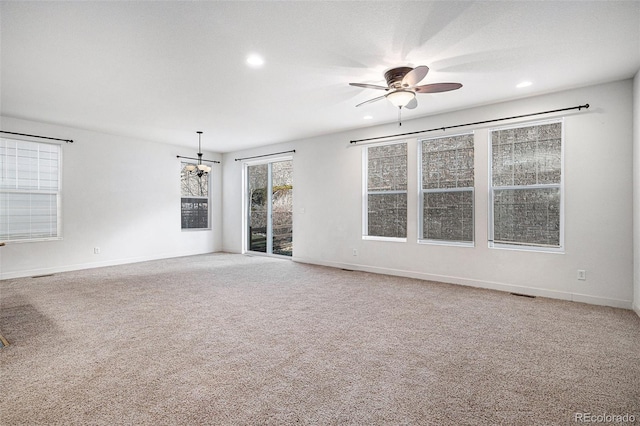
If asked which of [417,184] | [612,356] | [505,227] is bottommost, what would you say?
[612,356]

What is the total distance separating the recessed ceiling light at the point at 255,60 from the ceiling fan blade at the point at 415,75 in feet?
4.54

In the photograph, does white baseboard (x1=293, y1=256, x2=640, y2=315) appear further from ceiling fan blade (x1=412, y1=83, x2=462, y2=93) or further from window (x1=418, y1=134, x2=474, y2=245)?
ceiling fan blade (x1=412, y1=83, x2=462, y2=93)

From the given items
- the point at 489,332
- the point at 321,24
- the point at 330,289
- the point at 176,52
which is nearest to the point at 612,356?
the point at 489,332

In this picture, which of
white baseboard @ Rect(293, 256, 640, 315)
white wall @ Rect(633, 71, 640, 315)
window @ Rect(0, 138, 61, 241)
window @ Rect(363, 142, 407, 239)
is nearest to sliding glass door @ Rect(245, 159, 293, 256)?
white baseboard @ Rect(293, 256, 640, 315)

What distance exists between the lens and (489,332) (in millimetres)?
2854

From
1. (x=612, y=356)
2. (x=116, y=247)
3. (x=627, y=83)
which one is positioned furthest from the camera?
(x=116, y=247)

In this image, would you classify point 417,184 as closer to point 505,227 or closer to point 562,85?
point 505,227

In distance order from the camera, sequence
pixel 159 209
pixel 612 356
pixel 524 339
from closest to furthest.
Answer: pixel 612 356
pixel 524 339
pixel 159 209

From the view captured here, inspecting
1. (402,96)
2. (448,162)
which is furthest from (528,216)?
(402,96)

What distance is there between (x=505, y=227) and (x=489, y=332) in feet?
→ 6.70

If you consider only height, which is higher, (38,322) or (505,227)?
(505,227)

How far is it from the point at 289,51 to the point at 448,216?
10.9ft

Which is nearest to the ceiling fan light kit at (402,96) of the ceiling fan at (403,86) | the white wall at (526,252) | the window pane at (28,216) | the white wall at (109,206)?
the ceiling fan at (403,86)

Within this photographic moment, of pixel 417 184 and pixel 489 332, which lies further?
pixel 417 184
